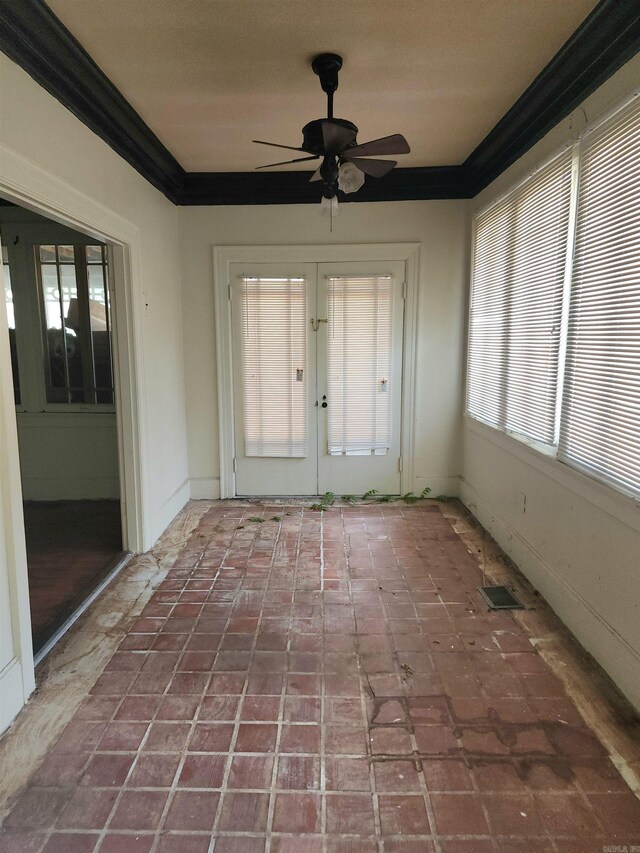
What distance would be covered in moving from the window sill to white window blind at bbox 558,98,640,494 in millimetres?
51

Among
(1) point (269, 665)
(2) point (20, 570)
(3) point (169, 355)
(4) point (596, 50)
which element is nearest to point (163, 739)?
(1) point (269, 665)

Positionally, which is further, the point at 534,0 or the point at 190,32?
the point at 190,32

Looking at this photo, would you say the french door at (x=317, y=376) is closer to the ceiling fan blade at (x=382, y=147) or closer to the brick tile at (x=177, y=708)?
the ceiling fan blade at (x=382, y=147)

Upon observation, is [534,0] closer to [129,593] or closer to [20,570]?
[20,570]

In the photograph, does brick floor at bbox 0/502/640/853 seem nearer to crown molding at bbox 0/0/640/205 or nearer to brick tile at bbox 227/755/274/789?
brick tile at bbox 227/755/274/789

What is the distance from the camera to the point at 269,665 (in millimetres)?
2375

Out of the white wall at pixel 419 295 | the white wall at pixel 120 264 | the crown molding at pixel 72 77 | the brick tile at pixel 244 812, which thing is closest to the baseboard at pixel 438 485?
the white wall at pixel 419 295

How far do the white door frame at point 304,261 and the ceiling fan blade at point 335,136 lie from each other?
191cm

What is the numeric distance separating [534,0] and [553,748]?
3.03 metres

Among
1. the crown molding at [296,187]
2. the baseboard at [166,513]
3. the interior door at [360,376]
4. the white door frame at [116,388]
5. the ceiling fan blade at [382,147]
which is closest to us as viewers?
the white door frame at [116,388]

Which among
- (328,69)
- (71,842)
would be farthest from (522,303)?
(71,842)

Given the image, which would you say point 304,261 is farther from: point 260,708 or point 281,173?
point 260,708

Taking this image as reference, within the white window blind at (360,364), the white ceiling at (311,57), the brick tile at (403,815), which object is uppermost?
the white ceiling at (311,57)

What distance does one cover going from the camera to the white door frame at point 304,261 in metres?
4.50
